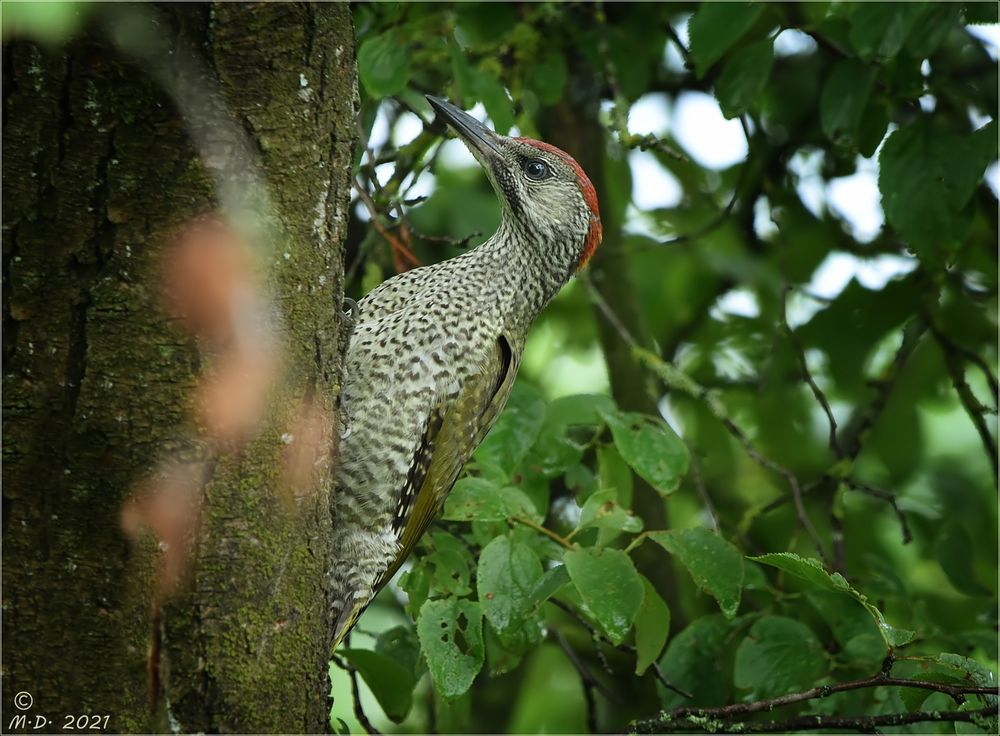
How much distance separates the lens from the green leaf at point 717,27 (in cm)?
301

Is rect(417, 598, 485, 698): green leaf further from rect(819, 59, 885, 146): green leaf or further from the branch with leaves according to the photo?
rect(819, 59, 885, 146): green leaf

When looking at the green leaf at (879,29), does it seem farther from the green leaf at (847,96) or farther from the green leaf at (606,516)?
the green leaf at (606,516)

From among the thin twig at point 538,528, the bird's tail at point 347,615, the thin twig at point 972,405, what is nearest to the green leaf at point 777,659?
the thin twig at point 538,528

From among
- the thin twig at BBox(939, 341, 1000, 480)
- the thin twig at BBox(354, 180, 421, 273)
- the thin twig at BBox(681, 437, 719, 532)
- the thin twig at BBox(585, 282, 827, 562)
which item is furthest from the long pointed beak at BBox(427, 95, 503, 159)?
the thin twig at BBox(939, 341, 1000, 480)

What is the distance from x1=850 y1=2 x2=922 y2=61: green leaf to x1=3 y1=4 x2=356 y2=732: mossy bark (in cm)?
187

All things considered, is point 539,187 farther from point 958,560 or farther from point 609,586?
point 958,560

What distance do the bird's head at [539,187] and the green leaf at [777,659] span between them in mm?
1285

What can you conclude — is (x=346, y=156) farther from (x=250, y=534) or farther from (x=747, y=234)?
(x=747, y=234)

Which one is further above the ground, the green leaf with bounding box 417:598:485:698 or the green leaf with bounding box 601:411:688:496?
the green leaf with bounding box 601:411:688:496

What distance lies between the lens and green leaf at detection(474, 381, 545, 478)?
113 inches

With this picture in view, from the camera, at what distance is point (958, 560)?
10.9 feet

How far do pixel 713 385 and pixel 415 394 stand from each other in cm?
206

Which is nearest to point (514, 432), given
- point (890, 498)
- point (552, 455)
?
point (552, 455)

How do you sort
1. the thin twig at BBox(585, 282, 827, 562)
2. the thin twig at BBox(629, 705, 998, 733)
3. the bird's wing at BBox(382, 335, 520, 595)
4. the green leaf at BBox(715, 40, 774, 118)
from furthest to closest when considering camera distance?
1. the thin twig at BBox(585, 282, 827, 562)
2. the green leaf at BBox(715, 40, 774, 118)
3. the bird's wing at BBox(382, 335, 520, 595)
4. the thin twig at BBox(629, 705, 998, 733)
